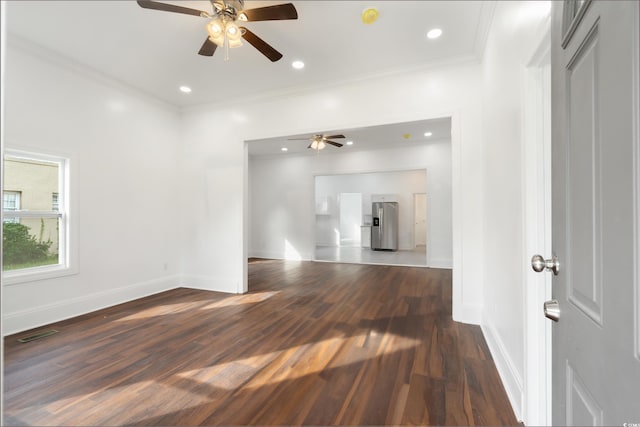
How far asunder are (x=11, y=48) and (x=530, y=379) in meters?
5.18

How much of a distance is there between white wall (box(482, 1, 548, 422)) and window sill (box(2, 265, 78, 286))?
4.49 metres

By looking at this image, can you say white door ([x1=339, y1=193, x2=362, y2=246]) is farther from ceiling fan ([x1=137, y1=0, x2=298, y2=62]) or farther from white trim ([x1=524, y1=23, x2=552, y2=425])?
white trim ([x1=524, y1=23, x2=552, y2=425])

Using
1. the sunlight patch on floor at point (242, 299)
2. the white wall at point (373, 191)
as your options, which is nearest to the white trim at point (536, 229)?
the sunlight patch on floor at point (242, 299)

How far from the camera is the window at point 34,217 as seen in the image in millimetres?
2846

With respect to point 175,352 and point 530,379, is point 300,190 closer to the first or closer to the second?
point 175,352

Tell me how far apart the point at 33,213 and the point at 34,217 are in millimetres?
79

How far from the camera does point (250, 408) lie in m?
1.65

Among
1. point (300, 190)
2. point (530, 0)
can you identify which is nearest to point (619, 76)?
point (530, 0)

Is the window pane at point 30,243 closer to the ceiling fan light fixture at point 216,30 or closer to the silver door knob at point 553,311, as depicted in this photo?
the ceiling fan light fixture at point 216,30

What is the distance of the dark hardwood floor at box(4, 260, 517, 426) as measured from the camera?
161cm

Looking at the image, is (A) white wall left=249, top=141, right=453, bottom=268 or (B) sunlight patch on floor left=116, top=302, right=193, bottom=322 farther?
(A) white wall left=249, top=141, right=453, bottom=268

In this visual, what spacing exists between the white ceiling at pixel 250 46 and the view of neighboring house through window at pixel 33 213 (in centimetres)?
125

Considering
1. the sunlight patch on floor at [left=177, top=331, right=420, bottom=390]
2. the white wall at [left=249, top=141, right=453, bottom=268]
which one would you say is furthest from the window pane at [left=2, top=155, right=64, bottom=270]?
the white wall at [left=249, top=141, right=453, bottom=268]

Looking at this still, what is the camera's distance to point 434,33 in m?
2.67
